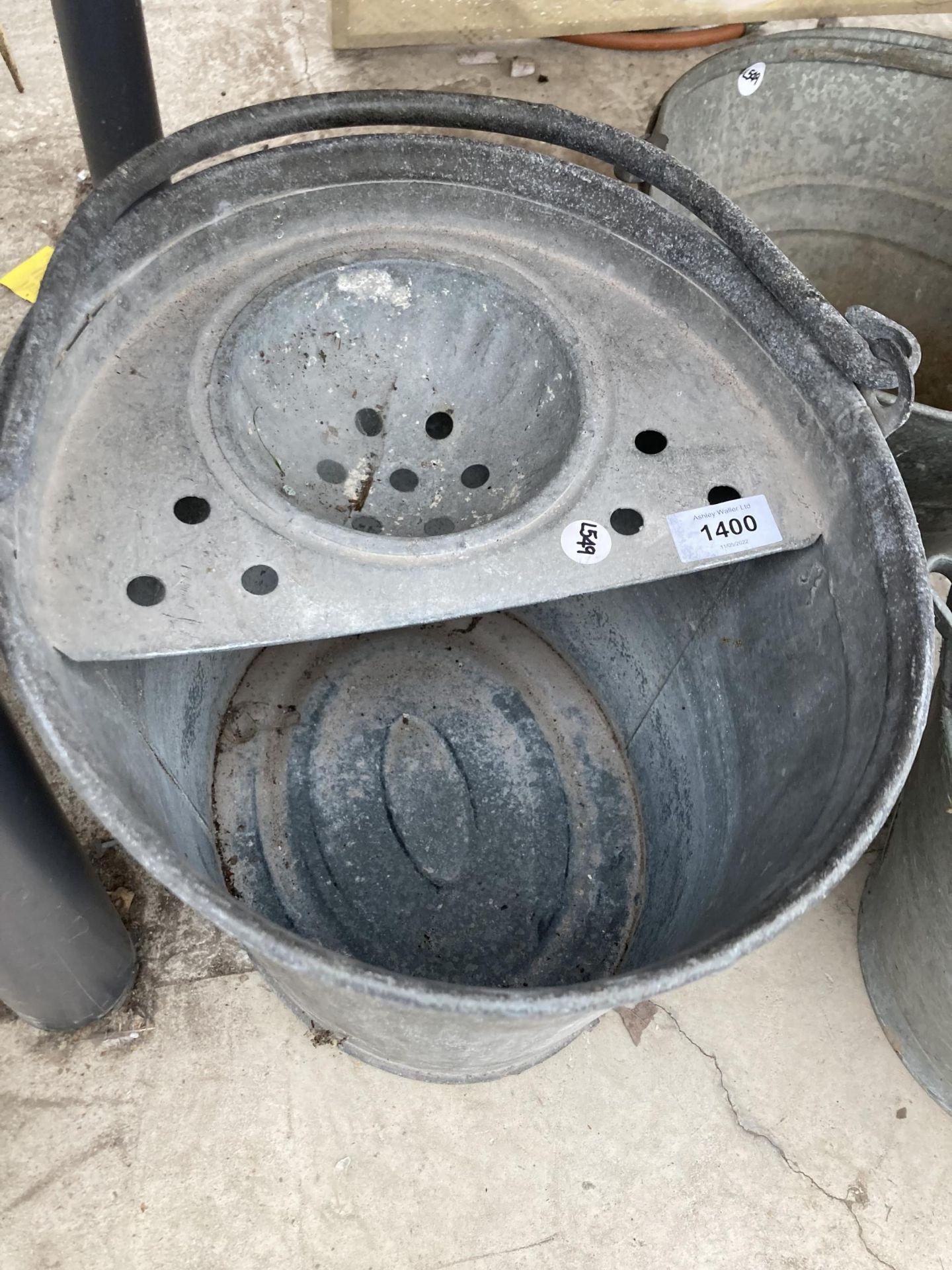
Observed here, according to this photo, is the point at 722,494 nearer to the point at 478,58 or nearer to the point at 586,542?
the point at 586,542

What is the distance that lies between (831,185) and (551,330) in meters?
1.06

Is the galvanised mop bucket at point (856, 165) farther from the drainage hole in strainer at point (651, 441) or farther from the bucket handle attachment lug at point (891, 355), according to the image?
the drainage hole in strainer at point (651, 441)

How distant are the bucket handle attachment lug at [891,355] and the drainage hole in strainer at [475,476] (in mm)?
529

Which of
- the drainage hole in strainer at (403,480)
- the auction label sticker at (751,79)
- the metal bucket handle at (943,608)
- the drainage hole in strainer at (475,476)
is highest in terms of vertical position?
the auction label sticker at (751,79)

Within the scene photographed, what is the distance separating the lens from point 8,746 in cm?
110

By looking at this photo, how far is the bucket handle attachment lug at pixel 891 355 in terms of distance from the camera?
106cm

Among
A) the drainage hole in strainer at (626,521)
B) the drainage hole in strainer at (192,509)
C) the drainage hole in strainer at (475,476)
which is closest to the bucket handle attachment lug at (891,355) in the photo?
the drainage hole in strainer at (626,521)

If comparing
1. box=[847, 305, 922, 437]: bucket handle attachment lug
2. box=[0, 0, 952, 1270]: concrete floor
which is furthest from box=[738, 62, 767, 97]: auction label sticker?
box=[0, 0, 952, 1270]: concrete floor

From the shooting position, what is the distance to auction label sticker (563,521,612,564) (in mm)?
1085

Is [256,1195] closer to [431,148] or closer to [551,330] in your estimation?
[551,330]

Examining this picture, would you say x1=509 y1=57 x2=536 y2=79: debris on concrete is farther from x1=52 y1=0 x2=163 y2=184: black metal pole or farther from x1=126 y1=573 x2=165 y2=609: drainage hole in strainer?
x1=126 y1=573 x2=165 y2=609: drainage hole in strainer

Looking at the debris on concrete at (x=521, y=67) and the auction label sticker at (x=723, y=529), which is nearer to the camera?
the auction label sticker at (x=723, y=529)

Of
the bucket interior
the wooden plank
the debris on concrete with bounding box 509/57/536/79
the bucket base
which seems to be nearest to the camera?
the bucket interior

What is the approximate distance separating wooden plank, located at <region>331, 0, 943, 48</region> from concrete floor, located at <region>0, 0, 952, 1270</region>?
193cm
